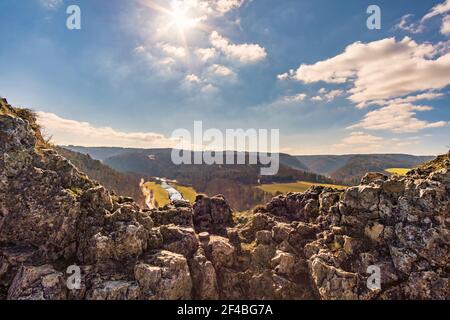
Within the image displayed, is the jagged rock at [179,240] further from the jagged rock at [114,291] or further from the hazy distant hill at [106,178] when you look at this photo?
the hazy distant hill at [106,178]

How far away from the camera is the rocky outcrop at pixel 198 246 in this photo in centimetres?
1981

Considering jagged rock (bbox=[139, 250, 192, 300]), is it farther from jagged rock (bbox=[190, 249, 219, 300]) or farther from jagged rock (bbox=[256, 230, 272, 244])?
jagged rock (bbox=[256, 230, 272, 244])

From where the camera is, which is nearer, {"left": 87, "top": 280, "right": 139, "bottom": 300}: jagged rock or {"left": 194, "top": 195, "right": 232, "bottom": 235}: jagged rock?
{"left": 87, "top": 280, "right": 139, "bottom": 300}: jagged rock

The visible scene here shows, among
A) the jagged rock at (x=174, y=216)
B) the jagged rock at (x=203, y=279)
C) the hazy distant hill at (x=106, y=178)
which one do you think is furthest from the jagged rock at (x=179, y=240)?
the hazy distant hill at (x=106, y=178)

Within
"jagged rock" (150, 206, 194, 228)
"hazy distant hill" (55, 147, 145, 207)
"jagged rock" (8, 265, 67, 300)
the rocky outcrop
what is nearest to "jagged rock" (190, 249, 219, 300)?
the rocky outcrop

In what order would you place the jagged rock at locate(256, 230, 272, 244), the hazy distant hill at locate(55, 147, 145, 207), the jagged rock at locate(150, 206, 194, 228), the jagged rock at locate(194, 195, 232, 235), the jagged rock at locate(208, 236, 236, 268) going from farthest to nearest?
the hazy distant hill at locate(55, 147, 145, 207), the jagged rock at locate(194, 195, 232, 235), the jagged rock at locate(150, 206, 194, 228), the jagged rock at locate(256, 230, 272, 244), the jagged rock at locate(208, 236, 236, 268)

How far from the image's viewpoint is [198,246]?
25812 mm

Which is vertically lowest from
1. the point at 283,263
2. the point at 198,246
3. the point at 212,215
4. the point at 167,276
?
the point at 283,263

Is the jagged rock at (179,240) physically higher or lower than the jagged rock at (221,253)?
higher

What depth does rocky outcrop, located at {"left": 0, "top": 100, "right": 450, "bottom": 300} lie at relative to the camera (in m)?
19.8

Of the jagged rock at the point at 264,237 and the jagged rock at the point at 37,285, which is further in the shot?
the jagged rock at the point at 264,237

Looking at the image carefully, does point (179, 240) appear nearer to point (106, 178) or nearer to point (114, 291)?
point (114, 291)

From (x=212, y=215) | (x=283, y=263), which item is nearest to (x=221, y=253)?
(x=283, y=263)
